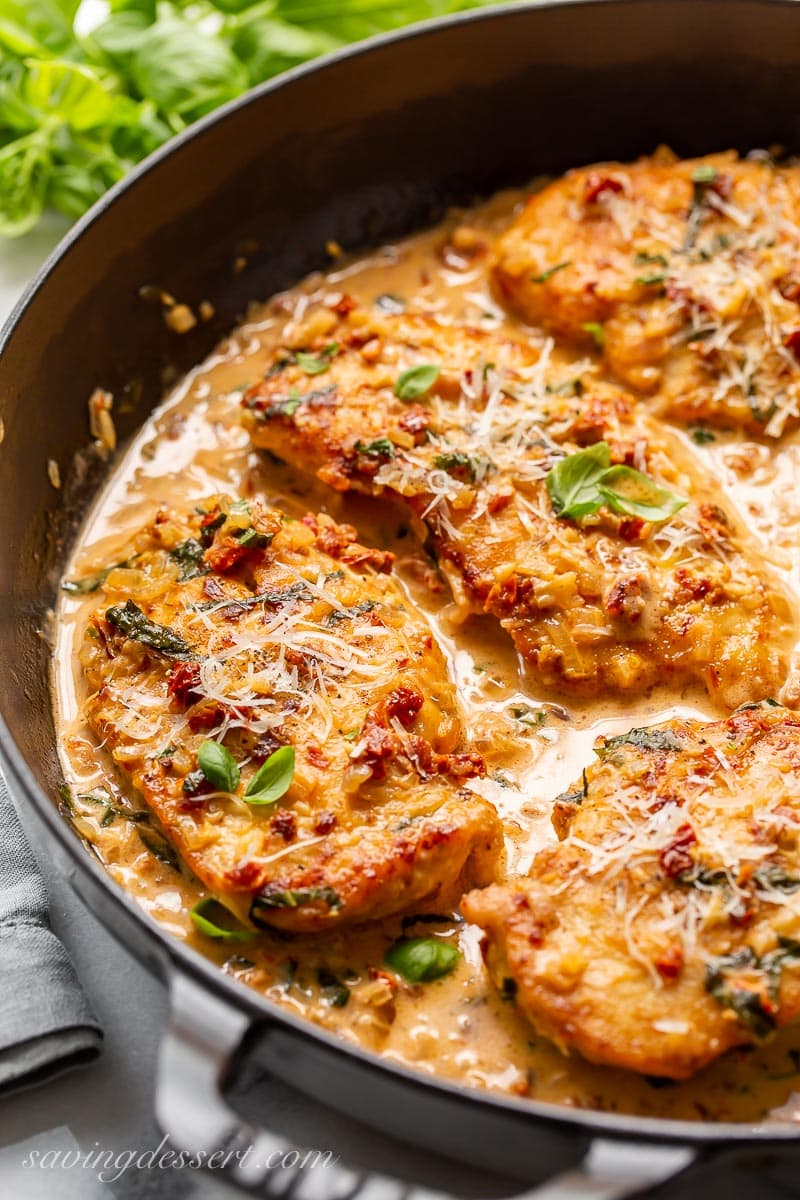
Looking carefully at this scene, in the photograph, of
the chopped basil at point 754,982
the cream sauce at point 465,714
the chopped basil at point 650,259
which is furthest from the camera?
the chopped basil at point 650,259

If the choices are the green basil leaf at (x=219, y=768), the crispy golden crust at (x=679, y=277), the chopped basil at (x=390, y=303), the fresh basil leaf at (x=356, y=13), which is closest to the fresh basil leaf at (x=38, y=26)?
the fresh basil leaf at (x=356, y=13)

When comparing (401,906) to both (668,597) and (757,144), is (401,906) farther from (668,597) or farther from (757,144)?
(757,144)

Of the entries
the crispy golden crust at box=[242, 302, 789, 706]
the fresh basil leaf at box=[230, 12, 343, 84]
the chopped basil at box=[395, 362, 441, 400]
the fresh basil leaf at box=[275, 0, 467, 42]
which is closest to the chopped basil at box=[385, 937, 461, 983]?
the crispy golden crust at box=[242, 302, 789, 706]

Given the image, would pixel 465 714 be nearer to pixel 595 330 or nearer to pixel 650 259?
pixel 595 330

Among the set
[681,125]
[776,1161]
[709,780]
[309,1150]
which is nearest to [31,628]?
[309,1150]

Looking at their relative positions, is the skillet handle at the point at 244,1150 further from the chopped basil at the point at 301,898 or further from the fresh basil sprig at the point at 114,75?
the fresh basil sprig at the point at 114,75

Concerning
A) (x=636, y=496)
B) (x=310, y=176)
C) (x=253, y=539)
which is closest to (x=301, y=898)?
(x=253, y=539)
